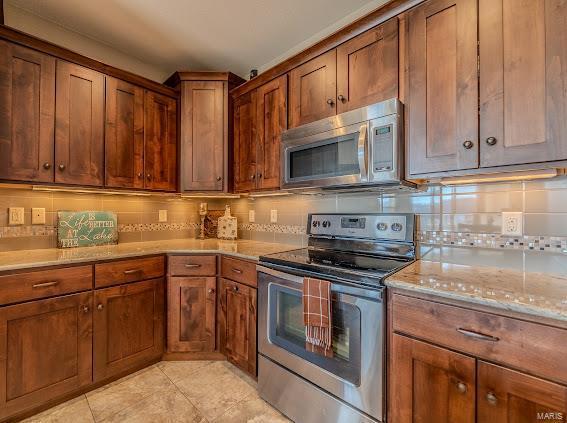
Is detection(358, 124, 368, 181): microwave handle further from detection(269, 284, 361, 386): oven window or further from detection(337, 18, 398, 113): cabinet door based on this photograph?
detection(269, 284, 361, 386): oven window

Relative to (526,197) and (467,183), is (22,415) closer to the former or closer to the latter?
(467,183)

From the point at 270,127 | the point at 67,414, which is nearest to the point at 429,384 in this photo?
the point at 270,127

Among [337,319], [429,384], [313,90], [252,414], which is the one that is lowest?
[252,414]

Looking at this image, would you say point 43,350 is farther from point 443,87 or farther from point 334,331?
point 443,87

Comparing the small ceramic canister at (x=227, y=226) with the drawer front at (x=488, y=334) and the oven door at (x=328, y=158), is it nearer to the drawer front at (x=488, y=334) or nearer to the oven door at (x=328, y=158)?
the oven door at (x=328, y=158)

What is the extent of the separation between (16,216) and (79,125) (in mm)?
747

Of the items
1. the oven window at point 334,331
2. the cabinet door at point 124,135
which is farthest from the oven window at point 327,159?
the cabinet door at point 124,135

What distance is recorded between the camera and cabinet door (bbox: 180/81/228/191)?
2352 mm

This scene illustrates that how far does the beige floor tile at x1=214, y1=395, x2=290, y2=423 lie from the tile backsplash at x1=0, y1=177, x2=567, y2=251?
1.11 metres

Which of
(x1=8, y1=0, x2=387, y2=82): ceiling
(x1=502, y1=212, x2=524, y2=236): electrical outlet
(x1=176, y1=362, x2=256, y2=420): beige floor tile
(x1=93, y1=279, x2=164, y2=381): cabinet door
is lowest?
(x1=176, y1=362, x2=256, y2=420): beige floor tile

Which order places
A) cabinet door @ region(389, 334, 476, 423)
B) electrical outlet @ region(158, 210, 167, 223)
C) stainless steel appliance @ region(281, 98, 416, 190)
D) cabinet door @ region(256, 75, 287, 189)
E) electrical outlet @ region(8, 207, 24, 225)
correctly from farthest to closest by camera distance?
electrical outlet @ region(158, 210, 167, 223) < cabinet door @ region(256, 75, 287, 189) < electrical outlet @ region(8, 207, 24, 225) < stainless steel appliance @ region(281, 98, 416, 190) < cabinet door @ region(389, 334, 476, 423)

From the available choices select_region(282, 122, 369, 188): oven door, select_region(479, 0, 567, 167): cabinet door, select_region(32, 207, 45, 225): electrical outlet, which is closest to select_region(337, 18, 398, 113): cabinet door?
select_region(282, 122, 369, 188): oven door

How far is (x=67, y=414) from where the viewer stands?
155cm

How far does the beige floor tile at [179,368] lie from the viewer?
6.29 ft
